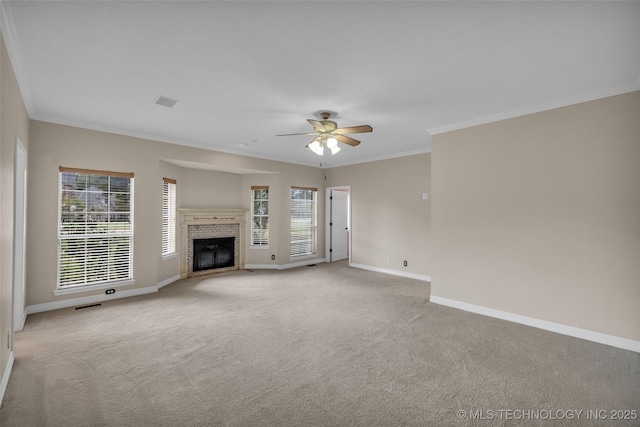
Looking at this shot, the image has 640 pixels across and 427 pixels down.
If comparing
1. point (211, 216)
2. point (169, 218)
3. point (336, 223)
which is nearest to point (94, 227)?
point (169, 218)

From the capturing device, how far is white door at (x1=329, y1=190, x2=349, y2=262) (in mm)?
7984

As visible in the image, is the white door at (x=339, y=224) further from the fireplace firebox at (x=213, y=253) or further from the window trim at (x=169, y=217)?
the window trim at (x=169, y=217)

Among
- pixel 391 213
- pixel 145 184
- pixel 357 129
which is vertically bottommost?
pixel 391 213

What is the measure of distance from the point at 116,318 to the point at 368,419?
3.43 metres

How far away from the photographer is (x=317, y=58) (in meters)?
2.45

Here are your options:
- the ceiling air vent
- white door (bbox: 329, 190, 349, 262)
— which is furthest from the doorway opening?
the ceiling air vent

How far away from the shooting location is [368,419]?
1.98 meters

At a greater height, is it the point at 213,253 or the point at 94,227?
the point at 94,227

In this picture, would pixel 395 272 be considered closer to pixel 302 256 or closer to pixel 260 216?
pixel 302 256

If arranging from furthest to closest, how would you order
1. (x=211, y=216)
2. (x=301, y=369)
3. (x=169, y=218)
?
1. (x=211, y=216)
2. (x=169, y=218)
3. (x=301, y=369)

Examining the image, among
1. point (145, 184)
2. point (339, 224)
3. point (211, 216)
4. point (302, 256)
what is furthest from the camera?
point (339, 224)

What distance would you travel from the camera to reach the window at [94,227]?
13.7 ft

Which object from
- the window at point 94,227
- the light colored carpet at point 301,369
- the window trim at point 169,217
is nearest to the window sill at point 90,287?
the window at point 94,227

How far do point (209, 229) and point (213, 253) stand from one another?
1.78 ft
